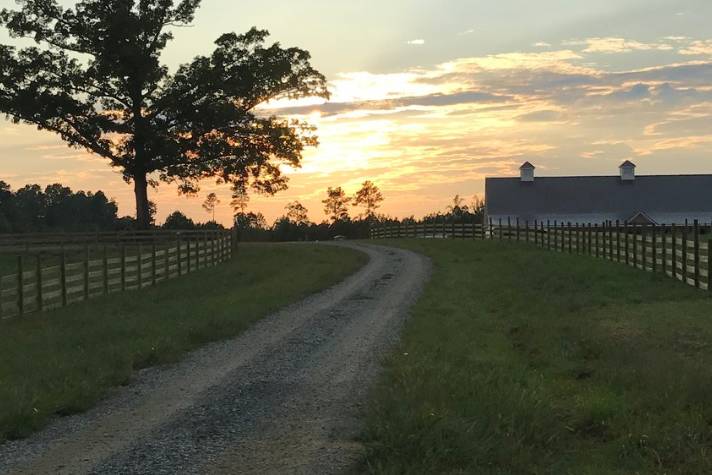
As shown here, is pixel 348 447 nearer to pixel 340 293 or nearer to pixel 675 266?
pixel 340 293

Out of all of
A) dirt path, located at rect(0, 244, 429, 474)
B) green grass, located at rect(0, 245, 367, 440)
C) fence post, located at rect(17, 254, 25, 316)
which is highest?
fence post, located at rect(17, 254, 25, 316)

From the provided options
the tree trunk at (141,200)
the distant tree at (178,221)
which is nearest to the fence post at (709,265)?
the tree trunk at (141,200)

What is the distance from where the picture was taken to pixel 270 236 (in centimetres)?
Result: 8425

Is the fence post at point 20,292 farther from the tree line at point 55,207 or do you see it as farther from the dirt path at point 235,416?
the tree line at point 55,207

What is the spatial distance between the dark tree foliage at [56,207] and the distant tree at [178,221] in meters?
19.8

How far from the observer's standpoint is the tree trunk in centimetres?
4262

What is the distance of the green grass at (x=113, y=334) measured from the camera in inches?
321

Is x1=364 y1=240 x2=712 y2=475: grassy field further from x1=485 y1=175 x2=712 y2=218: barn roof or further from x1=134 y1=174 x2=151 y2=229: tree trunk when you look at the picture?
x1=485 y1=175 x2=712 y2=218: barn roof

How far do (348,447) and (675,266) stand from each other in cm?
1481

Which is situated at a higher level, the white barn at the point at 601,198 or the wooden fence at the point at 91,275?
the white barn at the point at 601,198

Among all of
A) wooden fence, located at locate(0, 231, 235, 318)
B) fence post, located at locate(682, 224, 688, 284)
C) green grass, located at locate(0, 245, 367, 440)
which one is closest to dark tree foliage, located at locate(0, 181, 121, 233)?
wooden fence, located at locate(0, 231, 235, 318)

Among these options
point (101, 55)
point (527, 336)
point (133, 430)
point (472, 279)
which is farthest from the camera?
point (101, 55)

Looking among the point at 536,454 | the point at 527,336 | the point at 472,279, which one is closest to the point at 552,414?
the point at 536,454

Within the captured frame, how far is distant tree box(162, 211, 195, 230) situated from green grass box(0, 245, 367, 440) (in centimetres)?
5174
